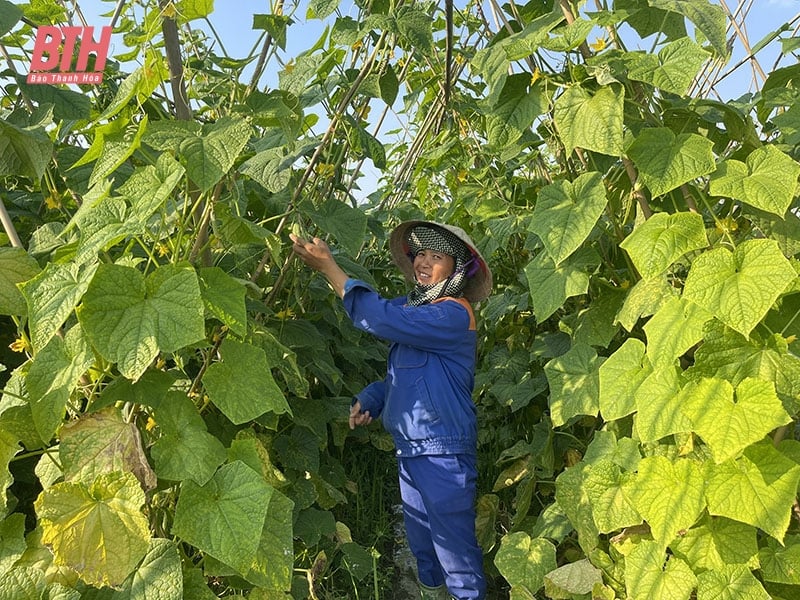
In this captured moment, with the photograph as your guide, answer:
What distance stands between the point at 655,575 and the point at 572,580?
0.97 feet

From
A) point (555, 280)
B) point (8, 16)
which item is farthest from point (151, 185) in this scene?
A: point (555, 280)

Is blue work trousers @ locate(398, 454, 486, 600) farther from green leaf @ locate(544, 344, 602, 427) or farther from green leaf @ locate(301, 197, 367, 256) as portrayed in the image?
green leaf @ locate(301, 197, 367, 256)

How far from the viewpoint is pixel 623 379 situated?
5.53 feet

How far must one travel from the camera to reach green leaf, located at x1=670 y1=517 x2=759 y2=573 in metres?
1.56

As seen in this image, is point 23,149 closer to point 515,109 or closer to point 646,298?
point 515,109

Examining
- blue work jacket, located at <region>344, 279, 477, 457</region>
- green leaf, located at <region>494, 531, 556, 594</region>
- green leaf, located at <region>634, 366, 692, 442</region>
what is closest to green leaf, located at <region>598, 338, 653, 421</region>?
green leaf, located at <region>634, 366, 692, 442</region>

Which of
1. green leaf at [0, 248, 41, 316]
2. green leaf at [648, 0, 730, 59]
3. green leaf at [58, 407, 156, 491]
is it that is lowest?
green leaf at [58, 407, 156, 491]

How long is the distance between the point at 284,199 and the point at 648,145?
104 cm

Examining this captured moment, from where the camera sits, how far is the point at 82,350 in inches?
56.0

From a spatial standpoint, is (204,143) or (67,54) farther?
(67,54)

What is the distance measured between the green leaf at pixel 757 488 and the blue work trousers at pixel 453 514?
3.09ft

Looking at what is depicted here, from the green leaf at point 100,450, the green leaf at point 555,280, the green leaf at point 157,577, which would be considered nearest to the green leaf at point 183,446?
the green leaf at point 100,450

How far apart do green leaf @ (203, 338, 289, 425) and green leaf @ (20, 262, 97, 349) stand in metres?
0.35

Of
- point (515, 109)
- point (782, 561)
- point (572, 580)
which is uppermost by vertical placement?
point (515, 109)
